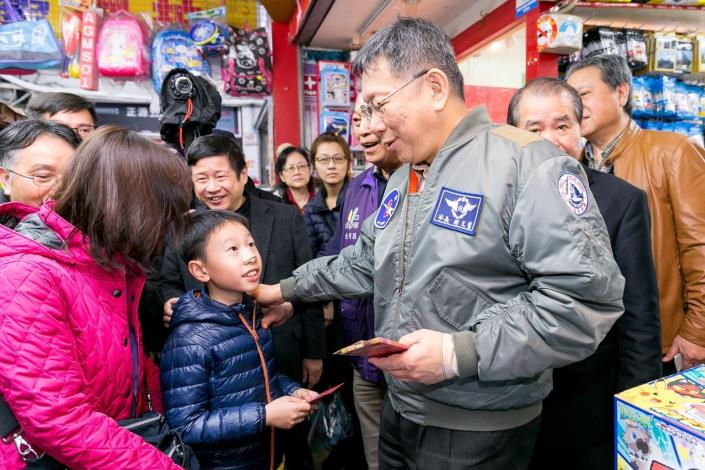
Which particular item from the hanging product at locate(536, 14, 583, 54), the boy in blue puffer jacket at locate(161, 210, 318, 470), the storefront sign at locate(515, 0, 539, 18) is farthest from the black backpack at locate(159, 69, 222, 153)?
the storefront sign at locate(515, 0, 539, 18)

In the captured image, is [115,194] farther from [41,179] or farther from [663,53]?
Answer: [663,53]

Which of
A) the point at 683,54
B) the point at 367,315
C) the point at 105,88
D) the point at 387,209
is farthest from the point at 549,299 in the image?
the point at 105,88

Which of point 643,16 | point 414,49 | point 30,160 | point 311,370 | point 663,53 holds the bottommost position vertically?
point 311,370

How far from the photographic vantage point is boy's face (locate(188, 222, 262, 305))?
1581 millimetres

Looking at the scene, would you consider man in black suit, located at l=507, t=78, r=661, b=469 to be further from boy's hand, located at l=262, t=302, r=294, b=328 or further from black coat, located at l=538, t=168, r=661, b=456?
boy's hand, located at l=262, t=302, r=294, b=328

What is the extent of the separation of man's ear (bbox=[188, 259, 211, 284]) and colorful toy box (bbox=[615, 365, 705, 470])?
1282mm

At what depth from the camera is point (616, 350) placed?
1.67 metres

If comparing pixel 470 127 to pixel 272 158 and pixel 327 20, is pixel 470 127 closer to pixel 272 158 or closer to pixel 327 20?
pixel 327 20

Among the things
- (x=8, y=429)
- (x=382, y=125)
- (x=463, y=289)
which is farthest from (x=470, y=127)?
(x=8, y=429)

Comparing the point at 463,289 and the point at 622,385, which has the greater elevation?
the point at 463,289

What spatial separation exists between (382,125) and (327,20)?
406cm

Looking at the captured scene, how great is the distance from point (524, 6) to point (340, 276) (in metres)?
2.98

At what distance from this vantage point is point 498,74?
5070 millimetres

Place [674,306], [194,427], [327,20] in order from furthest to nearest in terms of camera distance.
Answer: [327,20] < [674,306] < [194,427]
